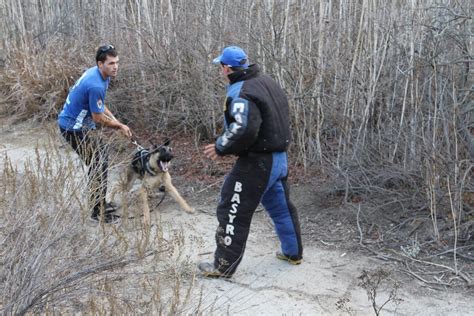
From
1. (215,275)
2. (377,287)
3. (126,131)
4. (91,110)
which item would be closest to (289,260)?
(215,275)

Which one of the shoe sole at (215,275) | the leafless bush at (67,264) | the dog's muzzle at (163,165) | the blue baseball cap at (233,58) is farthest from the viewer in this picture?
the dog's muzzle at (163,165)

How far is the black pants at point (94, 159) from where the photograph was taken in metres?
5.16

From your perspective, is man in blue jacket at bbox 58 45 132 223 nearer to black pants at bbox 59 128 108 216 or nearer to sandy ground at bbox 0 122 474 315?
black pants at bbox 59 128 108 216

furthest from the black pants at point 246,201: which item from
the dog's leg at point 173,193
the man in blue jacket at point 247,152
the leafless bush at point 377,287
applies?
the dog's leg at point 173,193

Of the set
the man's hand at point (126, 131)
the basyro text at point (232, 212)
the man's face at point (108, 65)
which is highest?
the man's face at point (108, 65)

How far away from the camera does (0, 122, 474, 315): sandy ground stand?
500 centimetres

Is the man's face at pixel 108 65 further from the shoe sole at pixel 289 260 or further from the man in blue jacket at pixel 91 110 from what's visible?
the shoe sole at pixel 289 260

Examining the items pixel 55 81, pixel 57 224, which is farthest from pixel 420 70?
pixel 55 81

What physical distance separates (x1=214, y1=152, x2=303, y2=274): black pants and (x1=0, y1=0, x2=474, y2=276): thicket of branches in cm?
132

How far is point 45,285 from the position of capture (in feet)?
12.4

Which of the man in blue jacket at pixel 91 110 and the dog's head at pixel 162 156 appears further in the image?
the dog's head at pixel 162 156

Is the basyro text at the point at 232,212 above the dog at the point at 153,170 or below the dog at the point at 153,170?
above

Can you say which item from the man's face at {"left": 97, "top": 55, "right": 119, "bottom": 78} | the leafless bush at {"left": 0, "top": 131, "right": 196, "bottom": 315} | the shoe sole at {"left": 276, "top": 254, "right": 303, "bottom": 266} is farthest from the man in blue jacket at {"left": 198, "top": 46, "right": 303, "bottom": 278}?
the man's face at {"left": 97, "top": 55, "right": 119, "bottom": 78}

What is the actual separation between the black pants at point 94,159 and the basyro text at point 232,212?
1014 millimetres
